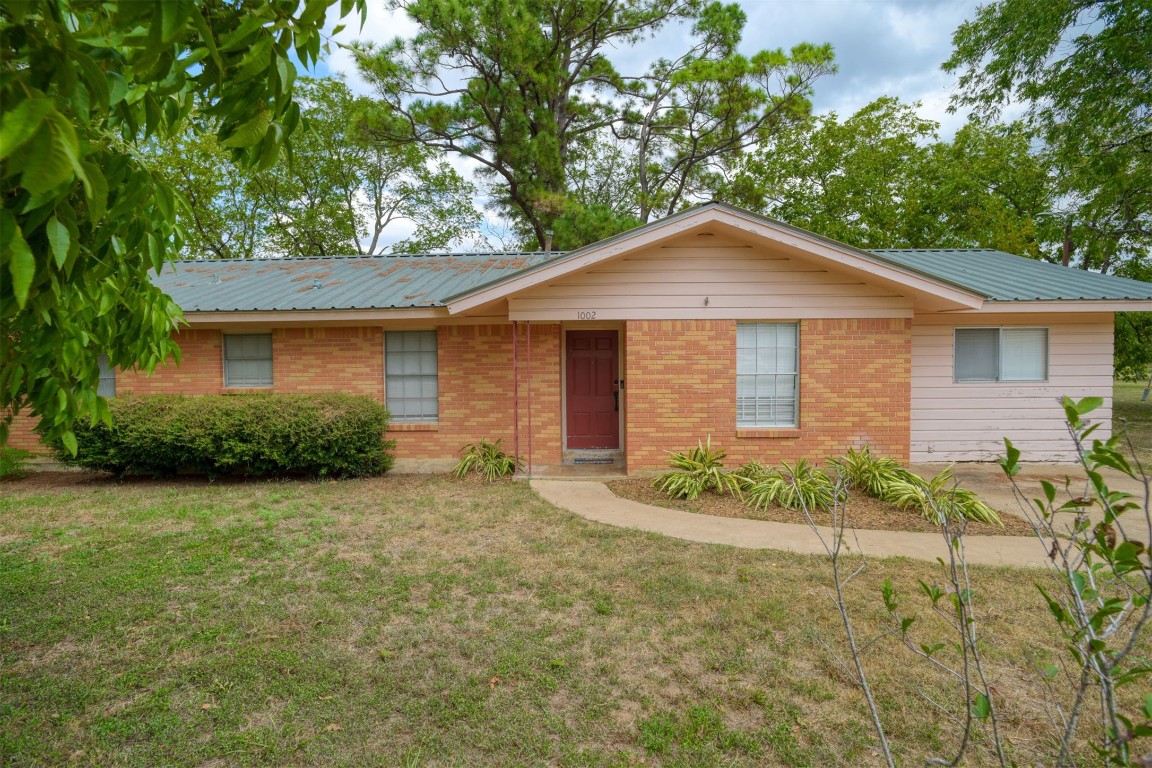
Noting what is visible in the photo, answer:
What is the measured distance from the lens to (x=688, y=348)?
902 centimetres

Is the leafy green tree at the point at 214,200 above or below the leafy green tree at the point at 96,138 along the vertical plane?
above

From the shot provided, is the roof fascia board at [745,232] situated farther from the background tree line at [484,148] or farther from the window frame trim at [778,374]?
the background tree line at [484,148]

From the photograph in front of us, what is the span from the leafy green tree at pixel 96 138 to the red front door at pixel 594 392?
8.07m

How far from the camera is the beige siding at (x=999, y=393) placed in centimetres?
980

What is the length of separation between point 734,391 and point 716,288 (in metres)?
1.65

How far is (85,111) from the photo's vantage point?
1.42 metres

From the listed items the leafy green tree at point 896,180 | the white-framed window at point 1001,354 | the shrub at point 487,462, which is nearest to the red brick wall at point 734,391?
the white-framed window at point 1001,354

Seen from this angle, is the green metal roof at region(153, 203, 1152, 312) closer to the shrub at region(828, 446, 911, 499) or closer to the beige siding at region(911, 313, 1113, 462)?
the beige siding at region(911, 313, 1113, 462)

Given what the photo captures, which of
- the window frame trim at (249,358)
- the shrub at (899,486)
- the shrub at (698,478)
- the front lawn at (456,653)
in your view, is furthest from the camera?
the window frame trim at (249,358)

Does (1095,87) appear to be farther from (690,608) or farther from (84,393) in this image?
(84,393)

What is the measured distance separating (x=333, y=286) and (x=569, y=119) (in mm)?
13655

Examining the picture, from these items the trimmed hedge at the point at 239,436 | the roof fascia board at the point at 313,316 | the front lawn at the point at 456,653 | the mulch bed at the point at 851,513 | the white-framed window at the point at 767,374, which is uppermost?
the roof fascia board at the point at 313,316

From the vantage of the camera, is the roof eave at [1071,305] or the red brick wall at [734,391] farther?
the roof eave at [1071,305]

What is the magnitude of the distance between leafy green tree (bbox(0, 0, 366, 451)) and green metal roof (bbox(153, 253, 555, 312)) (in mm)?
6957
